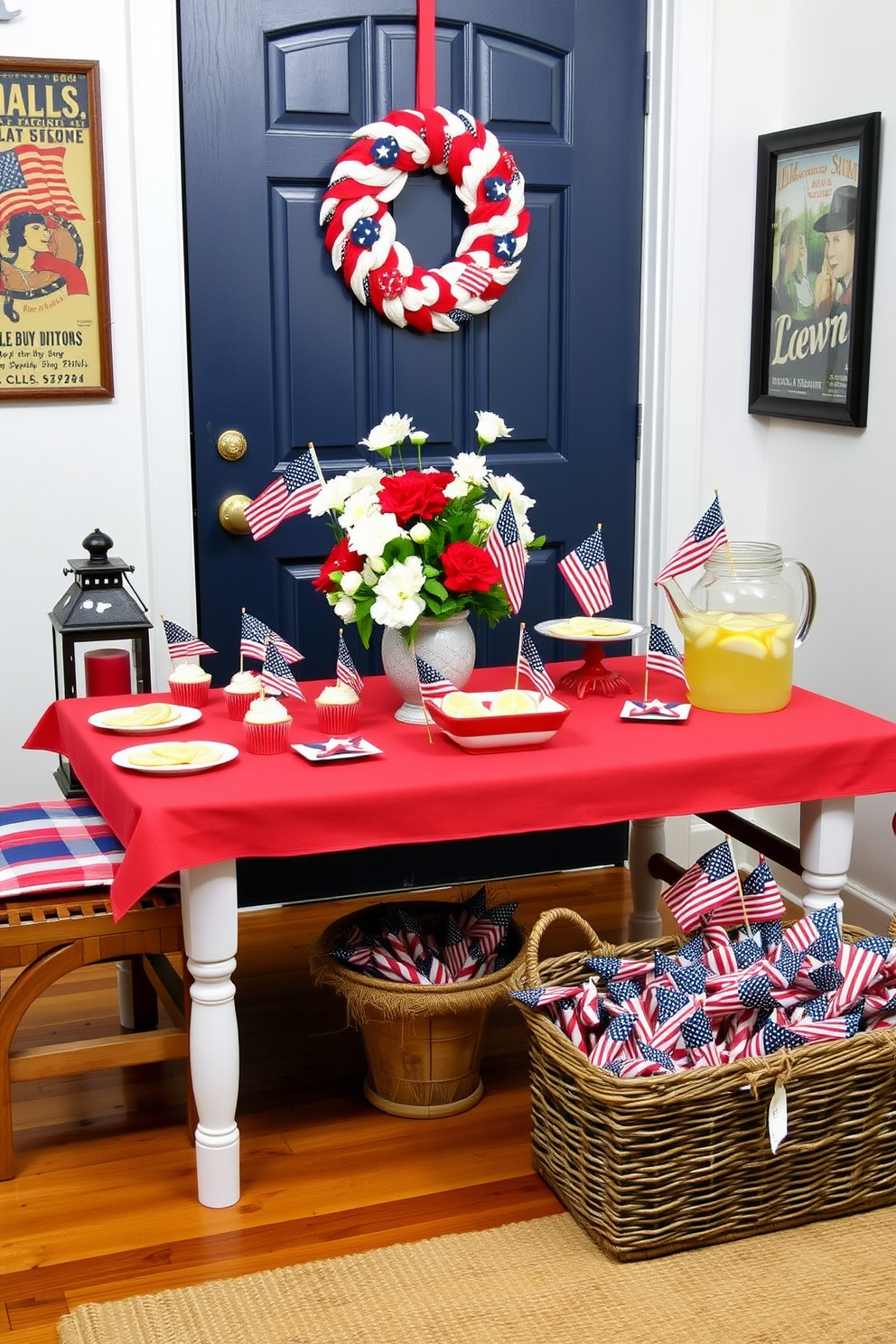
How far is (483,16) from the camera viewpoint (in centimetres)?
339

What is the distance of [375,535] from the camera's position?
2410 millimetres

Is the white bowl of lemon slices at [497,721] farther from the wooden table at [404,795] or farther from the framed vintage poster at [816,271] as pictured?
the framed vintage poster at [816,271]

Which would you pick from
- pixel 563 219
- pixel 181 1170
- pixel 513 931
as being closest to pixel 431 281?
pixel 563 219

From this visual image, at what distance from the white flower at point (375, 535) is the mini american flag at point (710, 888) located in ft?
2.40

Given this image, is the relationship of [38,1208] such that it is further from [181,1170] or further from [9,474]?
[9,474]

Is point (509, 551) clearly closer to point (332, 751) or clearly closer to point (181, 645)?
point (332, 751)

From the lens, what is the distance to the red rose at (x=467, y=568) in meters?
2.43

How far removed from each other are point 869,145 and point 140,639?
1.89 m

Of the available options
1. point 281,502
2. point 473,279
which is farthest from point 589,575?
point 473,279

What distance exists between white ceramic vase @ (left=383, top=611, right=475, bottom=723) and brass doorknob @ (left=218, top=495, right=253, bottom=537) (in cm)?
91

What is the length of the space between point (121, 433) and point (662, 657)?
1.36 m

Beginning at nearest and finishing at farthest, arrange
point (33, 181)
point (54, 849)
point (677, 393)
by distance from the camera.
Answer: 1. point (54, 849)
2. point (33, 181)
3. point (677, 393)

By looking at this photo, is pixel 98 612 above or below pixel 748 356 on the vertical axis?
below

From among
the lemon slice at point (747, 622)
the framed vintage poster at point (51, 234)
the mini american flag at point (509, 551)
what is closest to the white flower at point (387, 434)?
the mini american flag at point (509, 551)
